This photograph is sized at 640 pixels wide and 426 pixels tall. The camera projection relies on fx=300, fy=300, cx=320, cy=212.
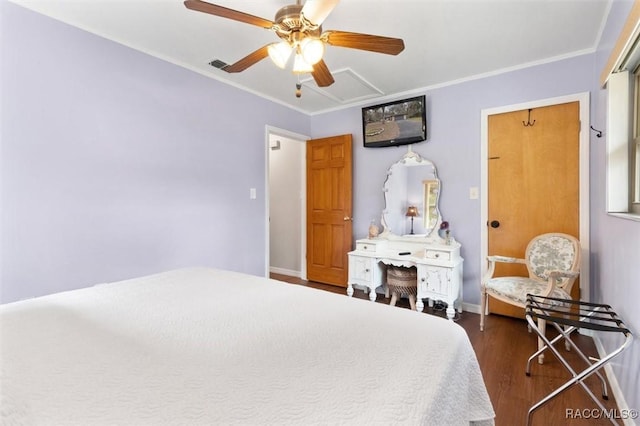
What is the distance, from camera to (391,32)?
229cm

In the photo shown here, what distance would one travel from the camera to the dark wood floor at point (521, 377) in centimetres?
160

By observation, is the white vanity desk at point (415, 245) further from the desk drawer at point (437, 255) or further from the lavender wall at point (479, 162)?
the lavender wall at point (479, 162)

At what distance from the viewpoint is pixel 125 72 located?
96.8 inches

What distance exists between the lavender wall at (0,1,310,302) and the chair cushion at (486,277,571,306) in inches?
98.3

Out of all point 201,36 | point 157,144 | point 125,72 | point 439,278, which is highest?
point 201,36

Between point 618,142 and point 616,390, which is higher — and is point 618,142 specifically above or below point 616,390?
above

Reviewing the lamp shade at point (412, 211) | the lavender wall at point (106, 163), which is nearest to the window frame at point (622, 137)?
the lamp shade at point (412, 211)

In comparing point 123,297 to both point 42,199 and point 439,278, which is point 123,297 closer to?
point 42,199

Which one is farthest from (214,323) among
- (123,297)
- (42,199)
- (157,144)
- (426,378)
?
(157,144)

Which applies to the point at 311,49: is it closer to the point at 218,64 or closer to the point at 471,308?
the point at 218,64

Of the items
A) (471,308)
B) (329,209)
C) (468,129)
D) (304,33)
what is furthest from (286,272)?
(304,33)

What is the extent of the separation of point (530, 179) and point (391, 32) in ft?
6.08

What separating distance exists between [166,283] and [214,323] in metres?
0.68

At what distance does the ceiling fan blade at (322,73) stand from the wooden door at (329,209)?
1.68m
